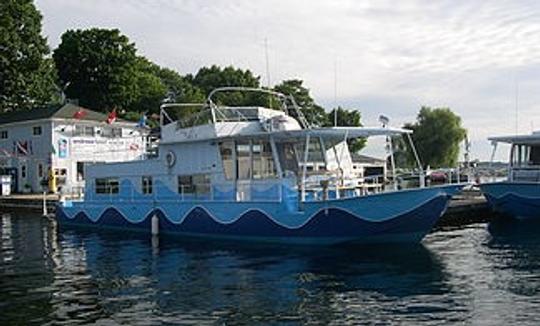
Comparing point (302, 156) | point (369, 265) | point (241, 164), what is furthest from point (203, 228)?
point (369, 265)

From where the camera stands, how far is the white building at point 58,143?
47.5 m

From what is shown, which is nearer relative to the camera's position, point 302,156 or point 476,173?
point 302,156

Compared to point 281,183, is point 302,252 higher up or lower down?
lower down

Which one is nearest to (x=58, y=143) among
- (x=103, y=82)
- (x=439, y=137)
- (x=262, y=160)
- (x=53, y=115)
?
(x=53, y=115)

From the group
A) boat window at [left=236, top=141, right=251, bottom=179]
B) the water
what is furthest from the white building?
boat window at [left=236, top=141, right=251, bottom=179]

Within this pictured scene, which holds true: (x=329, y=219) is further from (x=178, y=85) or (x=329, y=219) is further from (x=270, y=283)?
(x=178, y=85)

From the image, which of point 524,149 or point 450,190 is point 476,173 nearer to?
point 524,149

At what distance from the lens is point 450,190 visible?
19.2 metres

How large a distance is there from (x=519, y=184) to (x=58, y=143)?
32.1m

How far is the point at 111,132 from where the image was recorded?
166ft

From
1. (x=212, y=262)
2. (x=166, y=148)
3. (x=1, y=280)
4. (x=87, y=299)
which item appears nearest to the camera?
(x=87, y=299)

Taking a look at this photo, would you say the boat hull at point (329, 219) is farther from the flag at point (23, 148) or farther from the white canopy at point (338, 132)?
the flag at point (23, 148)

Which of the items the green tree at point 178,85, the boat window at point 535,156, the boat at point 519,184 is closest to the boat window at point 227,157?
the boat at point 519,184

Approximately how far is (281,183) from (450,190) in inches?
198
